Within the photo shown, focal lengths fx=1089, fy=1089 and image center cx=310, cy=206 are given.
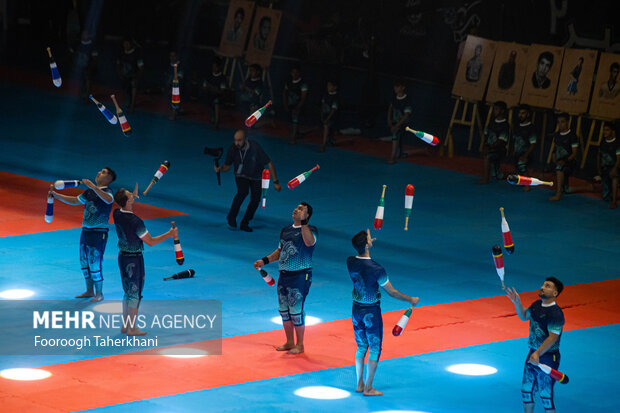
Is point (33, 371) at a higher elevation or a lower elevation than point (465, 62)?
lower

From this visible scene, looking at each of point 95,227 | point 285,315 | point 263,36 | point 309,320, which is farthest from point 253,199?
point 263,36

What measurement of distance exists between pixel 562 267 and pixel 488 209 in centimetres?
462

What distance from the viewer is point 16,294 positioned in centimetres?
1673

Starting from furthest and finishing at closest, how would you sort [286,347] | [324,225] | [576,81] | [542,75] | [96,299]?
[542,75]
[576,81]
[324,225]
[96,299]
[286,347]

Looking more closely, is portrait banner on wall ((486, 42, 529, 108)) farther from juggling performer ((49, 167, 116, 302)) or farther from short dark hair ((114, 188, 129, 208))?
short dark hair ((114, 188, 129, 208))

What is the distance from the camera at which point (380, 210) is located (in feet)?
46.2

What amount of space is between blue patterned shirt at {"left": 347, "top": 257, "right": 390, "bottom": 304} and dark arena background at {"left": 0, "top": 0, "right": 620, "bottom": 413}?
26mm

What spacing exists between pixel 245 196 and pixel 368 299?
9186 millimetres

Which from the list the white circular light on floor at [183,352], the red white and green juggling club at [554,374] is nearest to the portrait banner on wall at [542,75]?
the white circular light on floor at [183,352]

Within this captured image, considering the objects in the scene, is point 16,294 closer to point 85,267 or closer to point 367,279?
point 85,267

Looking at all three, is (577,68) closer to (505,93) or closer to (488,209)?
(505,93)

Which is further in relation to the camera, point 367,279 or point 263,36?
point 263,36

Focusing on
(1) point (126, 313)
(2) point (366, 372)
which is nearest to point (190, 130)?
(1) point (126, 313)

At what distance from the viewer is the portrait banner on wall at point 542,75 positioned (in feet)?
93.9
